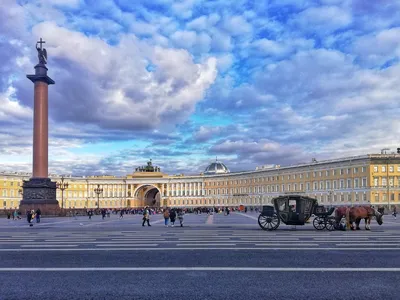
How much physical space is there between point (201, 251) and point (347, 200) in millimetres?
81395

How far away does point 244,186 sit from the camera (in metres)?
130

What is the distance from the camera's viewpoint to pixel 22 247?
16750 millimetres

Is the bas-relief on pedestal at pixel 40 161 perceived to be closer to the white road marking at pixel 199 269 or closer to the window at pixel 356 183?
the white road marking at pixel 199 269

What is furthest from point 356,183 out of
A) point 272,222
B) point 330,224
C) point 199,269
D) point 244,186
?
point 199,269

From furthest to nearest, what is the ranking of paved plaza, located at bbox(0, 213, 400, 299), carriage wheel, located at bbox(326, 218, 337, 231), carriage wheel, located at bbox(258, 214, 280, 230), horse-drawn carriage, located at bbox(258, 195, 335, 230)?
carriage wheel, located at bbox(258, 214, 280, 230) < horse-drawn carriage, located at bbox(258, 195, 335, 230) < carriage wheel, located at bbox(326, 218, 337, 231) < paved plaza, located at bbox(0, 213, 400, 299)

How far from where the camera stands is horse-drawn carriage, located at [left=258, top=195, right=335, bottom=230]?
25.5m

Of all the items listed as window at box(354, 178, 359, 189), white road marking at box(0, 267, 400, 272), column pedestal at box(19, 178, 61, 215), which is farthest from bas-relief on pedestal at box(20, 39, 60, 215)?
window at box(354, 178, 359, 189)

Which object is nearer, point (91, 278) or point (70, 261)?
point (91, 278)

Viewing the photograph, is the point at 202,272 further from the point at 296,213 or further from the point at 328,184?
the point at 328,184

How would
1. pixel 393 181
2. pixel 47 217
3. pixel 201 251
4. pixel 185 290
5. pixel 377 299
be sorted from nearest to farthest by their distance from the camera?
pixel 377 299
pixel 185 290
pixel 201 251
pixel 47 217
pixel 393 181

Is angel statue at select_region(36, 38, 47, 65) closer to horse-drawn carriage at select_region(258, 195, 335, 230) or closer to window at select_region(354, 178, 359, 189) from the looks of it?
horse-drawn carriage at select_region(258, 195, 335, 230)

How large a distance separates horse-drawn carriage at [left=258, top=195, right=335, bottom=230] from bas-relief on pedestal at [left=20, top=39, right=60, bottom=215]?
1289 inches

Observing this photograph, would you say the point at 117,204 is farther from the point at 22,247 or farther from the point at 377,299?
the point at 377,299

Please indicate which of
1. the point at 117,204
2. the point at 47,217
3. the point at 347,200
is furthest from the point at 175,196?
the point at 47,217
